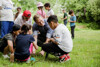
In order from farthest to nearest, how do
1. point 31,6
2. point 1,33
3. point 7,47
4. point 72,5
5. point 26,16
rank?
1. point 72,5
2. point 31,6
3. point 1,33
4. point 26,16
5. point 7,47

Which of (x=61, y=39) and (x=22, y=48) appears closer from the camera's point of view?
(x=22, y=48)

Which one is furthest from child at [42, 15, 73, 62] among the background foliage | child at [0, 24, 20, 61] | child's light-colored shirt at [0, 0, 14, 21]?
the background foliage

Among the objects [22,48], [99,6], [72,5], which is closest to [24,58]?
[22,48]

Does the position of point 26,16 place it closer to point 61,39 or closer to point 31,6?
point 61,39

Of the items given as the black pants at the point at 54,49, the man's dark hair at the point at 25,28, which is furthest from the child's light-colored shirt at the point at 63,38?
the man's dark hair at the point at 25,28

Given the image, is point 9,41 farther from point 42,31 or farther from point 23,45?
point 42,31

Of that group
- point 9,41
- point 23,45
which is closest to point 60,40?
point 23,45

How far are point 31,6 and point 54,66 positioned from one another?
1886cm

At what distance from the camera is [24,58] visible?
12.0 ft

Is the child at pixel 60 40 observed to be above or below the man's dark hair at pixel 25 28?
below

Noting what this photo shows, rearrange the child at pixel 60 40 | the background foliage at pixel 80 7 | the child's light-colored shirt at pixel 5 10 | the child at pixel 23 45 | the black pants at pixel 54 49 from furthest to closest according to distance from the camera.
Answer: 1. the background foliage at pixel 80 7
2. the child's light-colored shirt at pixel 5 10
3. the black pants at pixel 54 49
4. the child at pixel 60 40
5. the child at pixel 23 45

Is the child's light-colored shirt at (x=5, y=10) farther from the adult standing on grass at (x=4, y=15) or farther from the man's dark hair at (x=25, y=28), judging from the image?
the man's dark hair at (x=25, y=28)

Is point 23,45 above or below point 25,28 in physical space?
below

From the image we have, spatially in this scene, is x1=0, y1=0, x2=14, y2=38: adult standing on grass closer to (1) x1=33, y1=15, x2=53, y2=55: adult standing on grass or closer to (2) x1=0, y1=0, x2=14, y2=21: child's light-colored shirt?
(2) x1=0, y1=0, x2=14, y2=21: child's light-colored shirt
